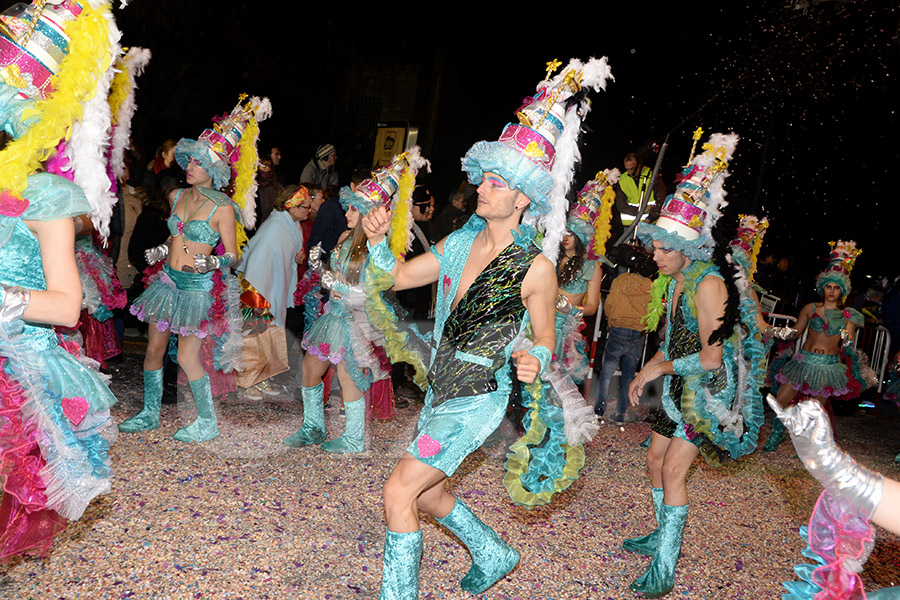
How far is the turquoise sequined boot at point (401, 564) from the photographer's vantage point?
2742 millimetres

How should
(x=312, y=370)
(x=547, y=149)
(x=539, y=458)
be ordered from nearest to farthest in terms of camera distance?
(x=539, y=458), (x=547, y=149), (x=312, y=370)

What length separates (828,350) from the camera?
7309mm

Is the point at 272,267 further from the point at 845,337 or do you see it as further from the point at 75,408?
the point at 845,337

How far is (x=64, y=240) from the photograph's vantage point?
2273 mm

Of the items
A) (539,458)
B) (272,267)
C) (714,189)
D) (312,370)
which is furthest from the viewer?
(272,267)

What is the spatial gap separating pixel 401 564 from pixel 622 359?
531cm

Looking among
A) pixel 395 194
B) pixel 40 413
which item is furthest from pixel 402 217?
pixel 40 413

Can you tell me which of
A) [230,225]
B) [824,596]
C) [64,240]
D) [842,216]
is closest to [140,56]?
[230,225]

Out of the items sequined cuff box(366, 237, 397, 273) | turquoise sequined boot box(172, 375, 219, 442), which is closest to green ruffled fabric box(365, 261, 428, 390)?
sequined cuff box(366, 237, 397, 273)

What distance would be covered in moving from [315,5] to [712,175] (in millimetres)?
11705

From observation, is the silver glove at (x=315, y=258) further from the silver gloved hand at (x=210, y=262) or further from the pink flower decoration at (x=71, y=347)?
the pink flower decoration at (x=71, y=347)

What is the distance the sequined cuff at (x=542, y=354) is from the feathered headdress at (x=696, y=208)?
142 centimetres

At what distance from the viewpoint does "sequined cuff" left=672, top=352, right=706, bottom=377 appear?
3682 millimetres

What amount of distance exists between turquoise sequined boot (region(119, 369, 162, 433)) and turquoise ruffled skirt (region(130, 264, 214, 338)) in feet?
1.40
